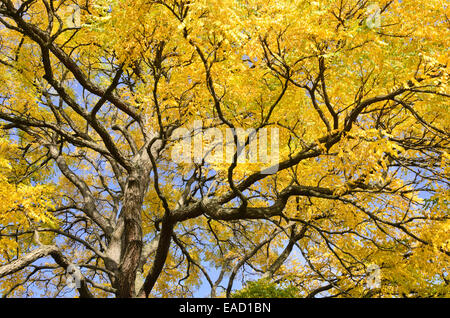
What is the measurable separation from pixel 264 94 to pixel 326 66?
108 centimetres

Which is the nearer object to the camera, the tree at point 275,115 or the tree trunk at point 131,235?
the tree at point 275,115

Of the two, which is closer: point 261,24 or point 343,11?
point 261,24

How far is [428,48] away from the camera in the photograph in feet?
15.5

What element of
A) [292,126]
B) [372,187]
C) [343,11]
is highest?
[343,11]

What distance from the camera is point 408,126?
6594 millimetres

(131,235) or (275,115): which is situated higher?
(275,115)

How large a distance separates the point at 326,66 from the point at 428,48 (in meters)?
1.29

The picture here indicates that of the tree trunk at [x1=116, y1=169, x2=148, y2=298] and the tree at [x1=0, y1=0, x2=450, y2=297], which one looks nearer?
the tree at [x1=0, y1=0, x2=450, y2=297]

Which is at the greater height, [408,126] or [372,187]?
[408,126]

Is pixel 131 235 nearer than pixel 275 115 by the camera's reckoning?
No
